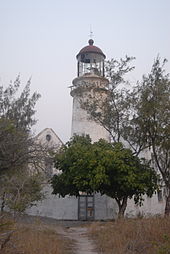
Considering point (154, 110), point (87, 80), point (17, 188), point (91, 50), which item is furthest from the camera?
point (91, 50)

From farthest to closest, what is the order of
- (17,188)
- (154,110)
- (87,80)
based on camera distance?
(87,80) < (154,110) < (17,188)

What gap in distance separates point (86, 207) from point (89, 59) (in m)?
12.1

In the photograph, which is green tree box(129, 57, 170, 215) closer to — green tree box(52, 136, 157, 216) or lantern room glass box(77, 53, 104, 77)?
green tree box(52, 136, 157, 216)

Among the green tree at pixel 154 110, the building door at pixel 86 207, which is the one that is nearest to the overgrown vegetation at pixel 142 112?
the green tree at pixel 154 110

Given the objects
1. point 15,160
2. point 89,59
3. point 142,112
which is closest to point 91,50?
point 89,59

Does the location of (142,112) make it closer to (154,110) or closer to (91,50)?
(154,110)

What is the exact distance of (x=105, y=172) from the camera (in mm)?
17547

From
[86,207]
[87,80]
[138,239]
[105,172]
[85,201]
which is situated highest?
[87,80]

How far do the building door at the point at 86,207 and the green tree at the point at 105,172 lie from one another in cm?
382

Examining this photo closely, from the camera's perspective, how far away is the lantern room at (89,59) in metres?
27.2

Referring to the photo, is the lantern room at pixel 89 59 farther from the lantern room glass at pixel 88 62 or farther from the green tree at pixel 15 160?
the green tree at pixel 15 160

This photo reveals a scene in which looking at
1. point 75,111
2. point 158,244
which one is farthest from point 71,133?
point 158,244

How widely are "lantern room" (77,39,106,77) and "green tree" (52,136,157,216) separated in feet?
30.7

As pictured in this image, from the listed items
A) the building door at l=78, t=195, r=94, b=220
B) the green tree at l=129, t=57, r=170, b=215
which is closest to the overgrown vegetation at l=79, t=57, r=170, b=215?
the green tree at l=129, t=57, r=170, b=215
